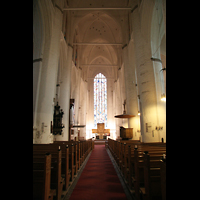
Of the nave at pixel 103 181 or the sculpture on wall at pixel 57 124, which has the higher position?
the sculpture on wall at pixel 57 124

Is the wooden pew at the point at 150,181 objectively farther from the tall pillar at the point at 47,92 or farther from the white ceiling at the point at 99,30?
the white ceiling at the point at 99,30

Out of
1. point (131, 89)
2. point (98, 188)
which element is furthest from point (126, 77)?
point (98, 188)

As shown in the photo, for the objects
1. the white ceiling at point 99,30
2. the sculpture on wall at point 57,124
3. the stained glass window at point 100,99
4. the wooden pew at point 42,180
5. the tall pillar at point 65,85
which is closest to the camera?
the wooden pew at point 42,180

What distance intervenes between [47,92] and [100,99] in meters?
19.0

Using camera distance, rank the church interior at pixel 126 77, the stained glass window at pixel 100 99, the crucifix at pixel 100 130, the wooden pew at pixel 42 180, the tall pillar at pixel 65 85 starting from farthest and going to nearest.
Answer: the stained glass window at pixel 100 99
the crucifix at pixel 100 130
the tall pillar at pixel 65 85
the church interior at pixel 126 77
the wooden pew at pixel 42 180

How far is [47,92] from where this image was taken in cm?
805

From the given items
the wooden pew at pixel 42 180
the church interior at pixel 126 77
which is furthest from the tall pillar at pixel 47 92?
the wooden pew at pixel 42 180

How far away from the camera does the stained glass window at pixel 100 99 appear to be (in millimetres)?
26170

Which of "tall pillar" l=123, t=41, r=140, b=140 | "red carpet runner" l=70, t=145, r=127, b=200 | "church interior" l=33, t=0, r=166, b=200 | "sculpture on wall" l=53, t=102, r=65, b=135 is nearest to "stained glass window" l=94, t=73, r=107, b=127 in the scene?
"church interior" l=33, t=0, r=166, b=200

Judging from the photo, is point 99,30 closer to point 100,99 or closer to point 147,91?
point 100,99

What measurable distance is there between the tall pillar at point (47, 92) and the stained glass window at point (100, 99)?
1758cm
